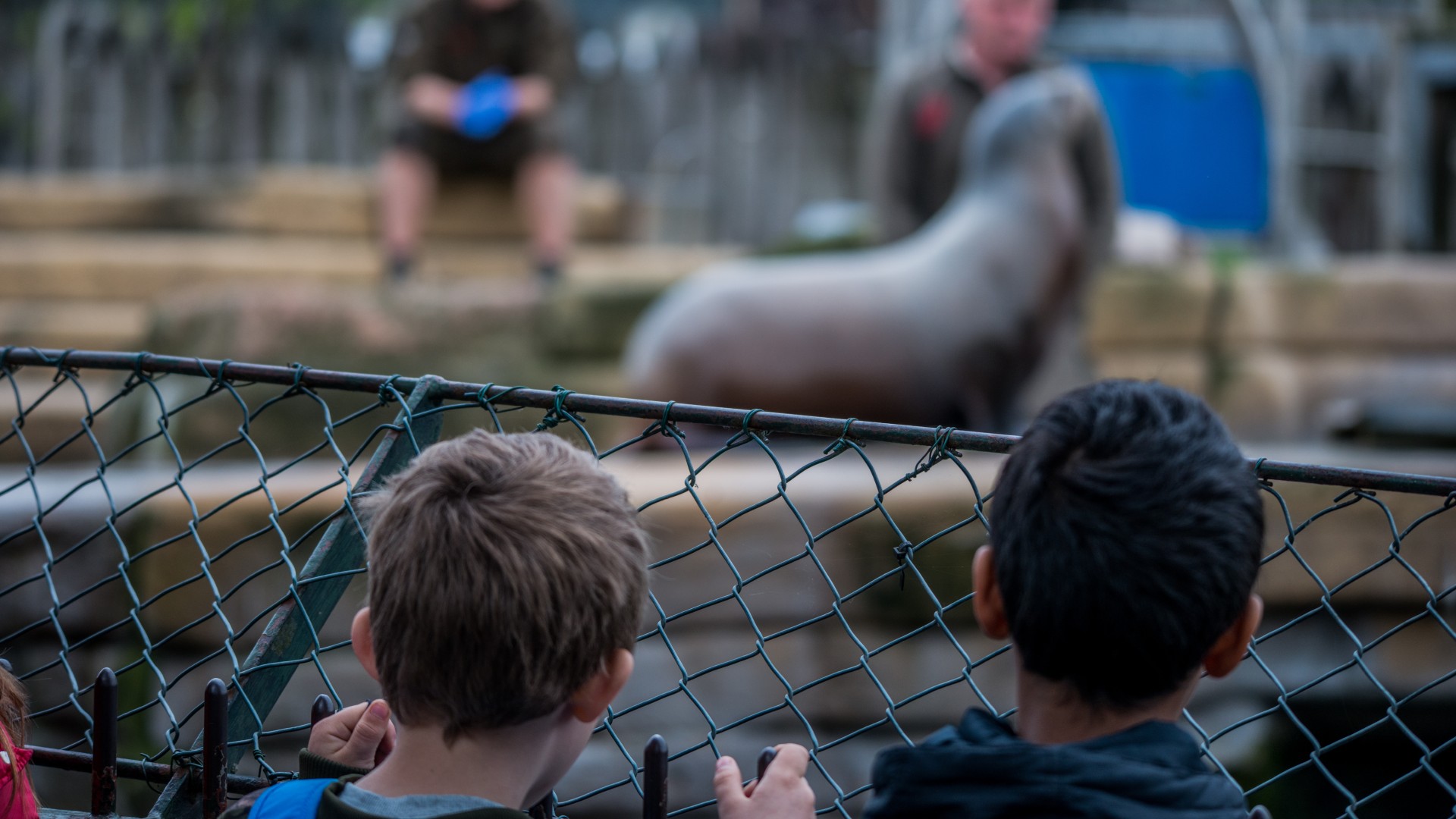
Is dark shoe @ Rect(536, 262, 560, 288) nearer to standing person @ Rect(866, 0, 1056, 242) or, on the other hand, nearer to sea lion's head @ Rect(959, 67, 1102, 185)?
standing person @ Rect(866, 0, 1056, 242)

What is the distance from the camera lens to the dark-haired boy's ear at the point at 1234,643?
2.96 feet

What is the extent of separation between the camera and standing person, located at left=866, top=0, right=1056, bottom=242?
4160 millimetres

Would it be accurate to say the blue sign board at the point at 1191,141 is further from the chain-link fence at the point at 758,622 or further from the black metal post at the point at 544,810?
the black metal post at the point at 544,810

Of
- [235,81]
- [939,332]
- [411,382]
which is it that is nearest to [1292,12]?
[939,332]

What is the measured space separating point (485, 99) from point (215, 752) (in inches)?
179

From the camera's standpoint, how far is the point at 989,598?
945 millimetres

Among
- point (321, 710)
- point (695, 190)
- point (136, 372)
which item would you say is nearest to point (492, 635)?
point (321, 710)

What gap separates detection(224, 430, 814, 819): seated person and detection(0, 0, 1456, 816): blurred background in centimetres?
153

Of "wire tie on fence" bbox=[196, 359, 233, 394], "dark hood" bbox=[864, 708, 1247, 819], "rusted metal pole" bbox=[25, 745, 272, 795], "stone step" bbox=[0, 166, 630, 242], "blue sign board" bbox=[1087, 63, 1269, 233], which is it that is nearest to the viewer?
"dark hood" bbox=[864, 708, 1247, 819]

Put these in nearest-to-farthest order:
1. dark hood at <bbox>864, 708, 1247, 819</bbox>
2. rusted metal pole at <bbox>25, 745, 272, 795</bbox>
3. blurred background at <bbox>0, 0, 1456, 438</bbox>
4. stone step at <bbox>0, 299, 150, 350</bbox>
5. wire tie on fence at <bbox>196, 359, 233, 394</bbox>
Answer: dark hood at <bbox>864, 708, 1247, 819</bbox> < rusted metal pole at <bbox>25, 745, 272, 795</bbox> < wire tie on fence at <bbox>196, 359, 233, 394</bbox> < blurred background at <bbox>0, 0, 1456, 438</bbox> < stone step at <bbox>0, 299, 150, 350</bbox>

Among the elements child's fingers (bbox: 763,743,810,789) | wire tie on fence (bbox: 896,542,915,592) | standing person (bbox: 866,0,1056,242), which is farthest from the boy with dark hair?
standing person (bbox: 866,0,1056,242)

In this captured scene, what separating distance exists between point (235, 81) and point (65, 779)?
15.8ft

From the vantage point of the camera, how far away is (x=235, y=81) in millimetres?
6758

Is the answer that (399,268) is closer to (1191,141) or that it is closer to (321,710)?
(1191,141)
